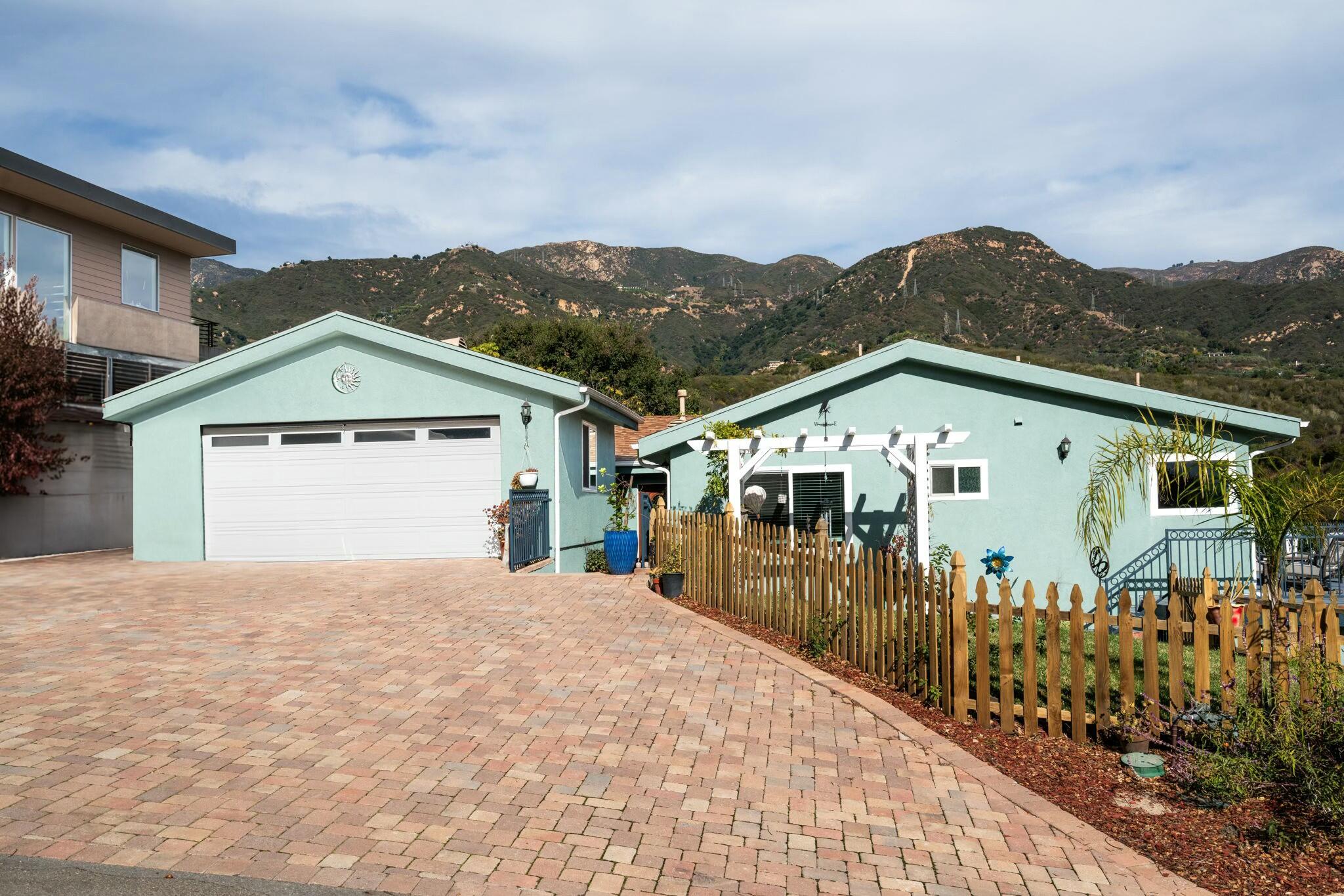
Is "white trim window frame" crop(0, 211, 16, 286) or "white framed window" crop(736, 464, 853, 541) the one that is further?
"white trim window frame" crop(0, 211, 16, 286)

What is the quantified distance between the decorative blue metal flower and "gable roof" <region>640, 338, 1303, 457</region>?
2774 millimetres

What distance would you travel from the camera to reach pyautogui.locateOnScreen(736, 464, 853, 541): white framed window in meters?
15.1

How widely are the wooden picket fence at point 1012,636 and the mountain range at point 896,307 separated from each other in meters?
46.9

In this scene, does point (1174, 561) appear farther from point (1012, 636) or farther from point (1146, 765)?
point (1146, 765)

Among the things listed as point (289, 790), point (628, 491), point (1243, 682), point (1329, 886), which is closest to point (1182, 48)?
point (628, 491)

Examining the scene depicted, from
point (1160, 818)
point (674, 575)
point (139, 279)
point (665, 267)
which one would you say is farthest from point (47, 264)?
point (665, 267)

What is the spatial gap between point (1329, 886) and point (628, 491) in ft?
42.5

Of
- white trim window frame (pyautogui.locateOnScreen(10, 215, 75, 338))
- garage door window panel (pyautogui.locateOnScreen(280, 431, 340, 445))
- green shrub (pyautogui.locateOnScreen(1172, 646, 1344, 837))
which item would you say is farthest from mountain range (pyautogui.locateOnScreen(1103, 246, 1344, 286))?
green shrub (pyautogui.locateOnScreen(1172, 646, 1344, 837))

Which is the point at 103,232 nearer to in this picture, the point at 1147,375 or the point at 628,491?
the point at 628,491

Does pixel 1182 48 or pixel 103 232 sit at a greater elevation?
pixel 1182 48

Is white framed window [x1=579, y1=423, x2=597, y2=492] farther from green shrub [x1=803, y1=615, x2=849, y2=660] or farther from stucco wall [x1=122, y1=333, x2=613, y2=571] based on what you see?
green shrub [x1=803, y1=615, x2=849, y2=660]

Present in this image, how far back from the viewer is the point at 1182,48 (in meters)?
15.5

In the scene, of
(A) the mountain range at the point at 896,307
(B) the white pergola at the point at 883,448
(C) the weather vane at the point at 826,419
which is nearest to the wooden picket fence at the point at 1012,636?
(B) the white pergola at the point at 883,448

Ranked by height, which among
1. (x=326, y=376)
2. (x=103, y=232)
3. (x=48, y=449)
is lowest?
(x=48, y=449)
